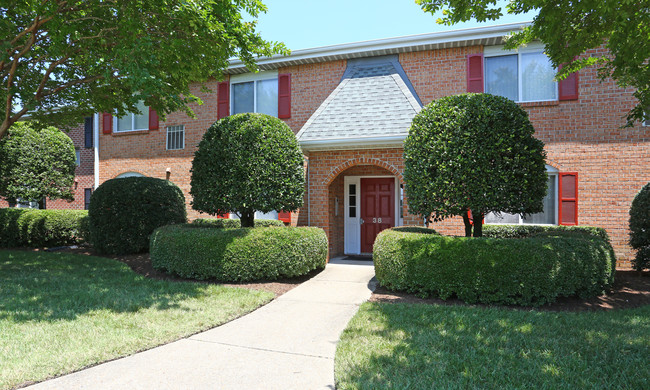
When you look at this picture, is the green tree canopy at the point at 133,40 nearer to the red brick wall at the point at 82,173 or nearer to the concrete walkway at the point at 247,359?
the concrete walkway at the point at 247,359

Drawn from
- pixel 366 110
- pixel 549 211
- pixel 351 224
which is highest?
pixel 366 110

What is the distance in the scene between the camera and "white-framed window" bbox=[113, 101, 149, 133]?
552 inches

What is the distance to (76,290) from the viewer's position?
6418 millimetres

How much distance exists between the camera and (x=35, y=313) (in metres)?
5.13

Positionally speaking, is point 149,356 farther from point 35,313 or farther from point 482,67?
point 482,67

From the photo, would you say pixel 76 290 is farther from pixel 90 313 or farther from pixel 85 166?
pixel 85 166

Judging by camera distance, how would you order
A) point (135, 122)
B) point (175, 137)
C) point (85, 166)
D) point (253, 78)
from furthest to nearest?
point (85, 166) → point (135, 122) → point (175, 137) → point (253, 78)

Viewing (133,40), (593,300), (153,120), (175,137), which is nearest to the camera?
(593,300)

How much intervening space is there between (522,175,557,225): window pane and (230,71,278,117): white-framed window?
27.1ft

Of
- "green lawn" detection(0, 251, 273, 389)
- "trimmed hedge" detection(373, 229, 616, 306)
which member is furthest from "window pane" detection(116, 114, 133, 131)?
"trimmed hedge" detection(373, 229, 616, 306)

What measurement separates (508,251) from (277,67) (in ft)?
30.5

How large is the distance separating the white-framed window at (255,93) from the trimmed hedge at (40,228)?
6250mm

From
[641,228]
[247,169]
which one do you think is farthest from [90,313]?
[641,228]

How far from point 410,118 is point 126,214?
25.7 ft
